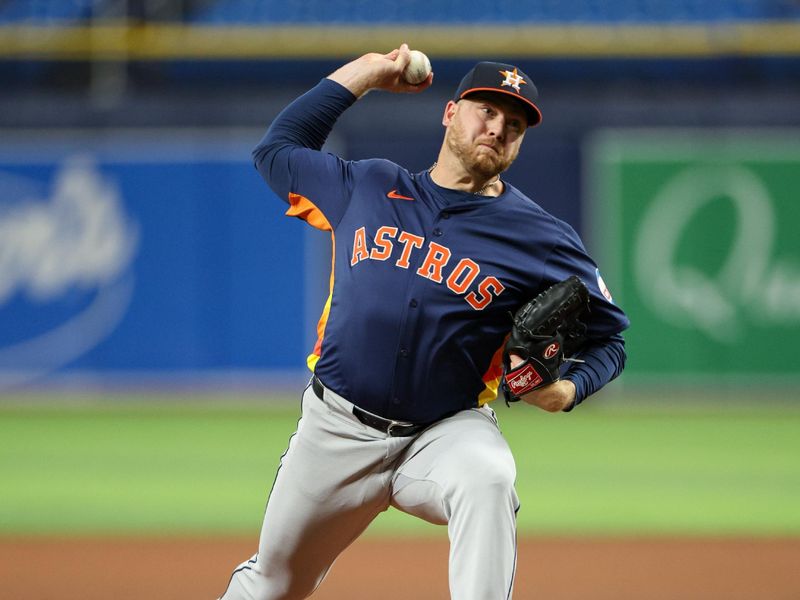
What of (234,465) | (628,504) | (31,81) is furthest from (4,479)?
(31,81)

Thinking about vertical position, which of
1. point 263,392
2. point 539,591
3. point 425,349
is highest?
point 425,349

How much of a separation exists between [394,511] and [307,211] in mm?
4124

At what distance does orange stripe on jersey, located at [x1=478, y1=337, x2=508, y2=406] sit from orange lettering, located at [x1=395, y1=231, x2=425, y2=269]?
0.43m

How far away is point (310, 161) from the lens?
13.5 ft

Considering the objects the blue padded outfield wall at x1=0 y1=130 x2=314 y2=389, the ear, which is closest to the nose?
the ear

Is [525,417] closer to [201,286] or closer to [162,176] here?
[201,286]

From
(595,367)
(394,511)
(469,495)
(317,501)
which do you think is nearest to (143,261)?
(394,511)

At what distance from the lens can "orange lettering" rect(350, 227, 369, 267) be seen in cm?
395

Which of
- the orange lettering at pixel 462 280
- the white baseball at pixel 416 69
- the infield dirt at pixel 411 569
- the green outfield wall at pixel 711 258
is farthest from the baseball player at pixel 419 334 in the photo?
the green outfield wall at pixel 711 258

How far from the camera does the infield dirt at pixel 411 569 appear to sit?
18.2 ft

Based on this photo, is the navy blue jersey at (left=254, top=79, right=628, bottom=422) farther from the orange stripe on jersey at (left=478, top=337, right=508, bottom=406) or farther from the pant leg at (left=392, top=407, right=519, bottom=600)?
the pant leg at (left=392, top=407, right=519, bottom=600)

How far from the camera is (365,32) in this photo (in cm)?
1352

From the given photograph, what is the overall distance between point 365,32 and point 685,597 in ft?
30.2

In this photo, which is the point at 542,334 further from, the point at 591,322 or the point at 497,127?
the point at 497,127
